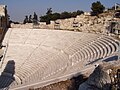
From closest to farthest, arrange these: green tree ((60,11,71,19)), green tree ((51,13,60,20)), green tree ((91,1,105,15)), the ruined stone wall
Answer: the ruined stone wall
green tree ((91,1,105,15))
green tree ((60,11,71,19))
green tree ((51,13,60,20))

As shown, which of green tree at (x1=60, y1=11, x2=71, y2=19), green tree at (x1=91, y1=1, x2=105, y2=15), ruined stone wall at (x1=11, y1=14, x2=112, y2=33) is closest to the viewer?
ruined stone wall at (x1=11, y1=14, x2=112, y2=33)

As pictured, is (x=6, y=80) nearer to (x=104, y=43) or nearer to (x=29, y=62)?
(x=29, y=62)

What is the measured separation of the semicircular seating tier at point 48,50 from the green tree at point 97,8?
9487 millimetres

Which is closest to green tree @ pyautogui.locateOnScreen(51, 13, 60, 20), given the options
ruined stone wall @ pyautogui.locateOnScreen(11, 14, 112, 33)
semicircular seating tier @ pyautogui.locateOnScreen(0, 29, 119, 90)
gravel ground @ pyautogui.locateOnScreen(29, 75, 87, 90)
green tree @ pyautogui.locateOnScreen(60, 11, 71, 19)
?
green tree @ pyautogui.locateOnScreen(60, 11, 71, 19)

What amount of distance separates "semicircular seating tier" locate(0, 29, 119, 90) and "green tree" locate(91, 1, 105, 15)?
9.49m

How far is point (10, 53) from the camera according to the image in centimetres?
3125

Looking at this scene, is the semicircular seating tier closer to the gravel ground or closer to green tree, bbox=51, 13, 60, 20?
the gravel ground

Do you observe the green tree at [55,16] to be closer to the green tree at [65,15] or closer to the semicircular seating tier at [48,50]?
the green tree at [65,15]

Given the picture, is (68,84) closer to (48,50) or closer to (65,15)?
(48,50)

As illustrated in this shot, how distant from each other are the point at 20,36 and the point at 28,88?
75.7 ft

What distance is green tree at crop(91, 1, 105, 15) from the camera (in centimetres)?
4078

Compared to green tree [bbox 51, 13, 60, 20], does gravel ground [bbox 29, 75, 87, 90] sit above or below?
A: below

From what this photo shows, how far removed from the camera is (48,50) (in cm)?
3005


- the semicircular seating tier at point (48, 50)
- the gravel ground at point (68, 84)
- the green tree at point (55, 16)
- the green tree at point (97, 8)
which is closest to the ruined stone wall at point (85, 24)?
the semicircular seating tier at point (48, 50)
